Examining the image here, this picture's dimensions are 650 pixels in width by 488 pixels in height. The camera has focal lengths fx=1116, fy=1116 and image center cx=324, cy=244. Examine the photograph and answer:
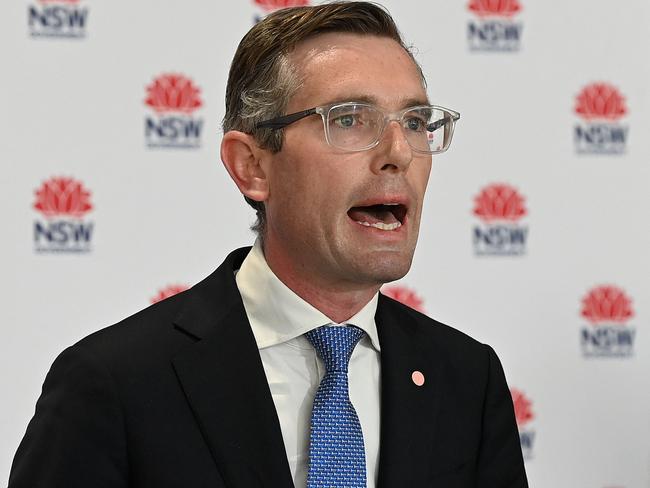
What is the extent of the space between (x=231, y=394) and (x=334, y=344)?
177mm

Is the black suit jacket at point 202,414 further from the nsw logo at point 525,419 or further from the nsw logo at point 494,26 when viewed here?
the nsw logo at point 494,26

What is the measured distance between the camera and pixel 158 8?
2.70 m

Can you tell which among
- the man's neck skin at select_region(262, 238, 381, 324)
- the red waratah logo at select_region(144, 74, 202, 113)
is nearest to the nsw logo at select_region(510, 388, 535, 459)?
the red waratah logo at select_region(144, 74, 202, 113)

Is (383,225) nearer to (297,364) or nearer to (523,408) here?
(297,364)

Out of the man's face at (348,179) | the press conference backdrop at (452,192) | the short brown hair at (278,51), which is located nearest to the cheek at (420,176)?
the man's face at (348,179)

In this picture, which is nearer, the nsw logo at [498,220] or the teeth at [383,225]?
the teeth at [383,225]

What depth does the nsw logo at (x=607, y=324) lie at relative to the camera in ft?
9.45

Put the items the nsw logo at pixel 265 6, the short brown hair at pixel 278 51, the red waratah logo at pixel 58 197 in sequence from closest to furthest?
the short brown hair at pixel 278 51, the red waratah logo at pixel 58 197, the nsw logo at pixel 265 6

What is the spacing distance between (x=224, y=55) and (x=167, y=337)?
4.05ft

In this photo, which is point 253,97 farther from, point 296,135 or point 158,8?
point 158,8

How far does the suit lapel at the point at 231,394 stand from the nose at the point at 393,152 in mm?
306

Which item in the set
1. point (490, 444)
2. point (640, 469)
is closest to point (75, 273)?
point (490, 444)

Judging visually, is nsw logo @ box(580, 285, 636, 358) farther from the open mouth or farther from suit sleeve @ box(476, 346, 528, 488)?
the open mouth

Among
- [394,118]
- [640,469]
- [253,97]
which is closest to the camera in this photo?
[394,118]
